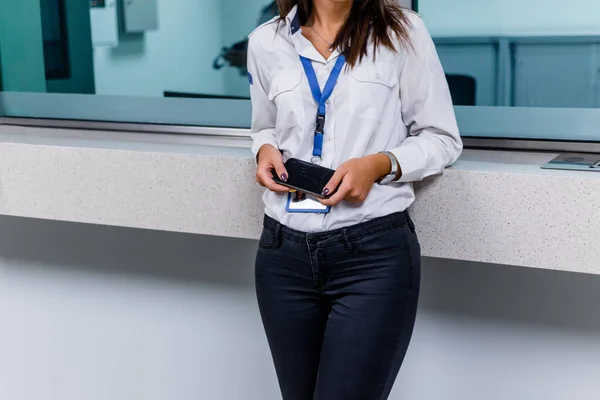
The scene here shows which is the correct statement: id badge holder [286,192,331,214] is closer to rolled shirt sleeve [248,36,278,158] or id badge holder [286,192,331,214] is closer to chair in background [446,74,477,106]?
rolled shirt sleeve [248,36,278,158]

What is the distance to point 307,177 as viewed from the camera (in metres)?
1.45

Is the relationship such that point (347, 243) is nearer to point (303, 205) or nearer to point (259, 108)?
point (303, 205)

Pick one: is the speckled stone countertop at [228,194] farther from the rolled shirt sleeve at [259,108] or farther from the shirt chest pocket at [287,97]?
the shirt chest pocket at [287,97]

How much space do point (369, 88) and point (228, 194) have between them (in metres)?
0.56

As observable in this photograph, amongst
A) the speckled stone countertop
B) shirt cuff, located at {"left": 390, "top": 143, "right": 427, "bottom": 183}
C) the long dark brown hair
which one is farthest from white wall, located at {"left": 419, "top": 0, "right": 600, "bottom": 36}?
shirt cuff, located at {"left": 390, "top": 143, "right": 427, "bottom": 183}

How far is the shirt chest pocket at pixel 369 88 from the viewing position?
57.8 inches

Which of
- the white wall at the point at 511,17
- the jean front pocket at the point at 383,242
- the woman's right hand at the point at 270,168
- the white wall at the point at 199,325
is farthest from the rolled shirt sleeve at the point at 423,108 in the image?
the white wall at the point at 199,325

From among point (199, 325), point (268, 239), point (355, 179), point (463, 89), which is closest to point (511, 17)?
point (463, 89)

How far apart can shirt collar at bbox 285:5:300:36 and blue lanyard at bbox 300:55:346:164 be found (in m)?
0.06

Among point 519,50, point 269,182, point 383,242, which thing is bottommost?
point 383,242

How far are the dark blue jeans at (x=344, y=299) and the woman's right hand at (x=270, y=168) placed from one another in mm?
74

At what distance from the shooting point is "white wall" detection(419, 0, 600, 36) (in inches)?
68.9

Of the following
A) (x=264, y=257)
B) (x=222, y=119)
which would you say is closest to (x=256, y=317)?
(x=222, y=119)

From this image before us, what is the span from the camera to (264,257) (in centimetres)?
154
